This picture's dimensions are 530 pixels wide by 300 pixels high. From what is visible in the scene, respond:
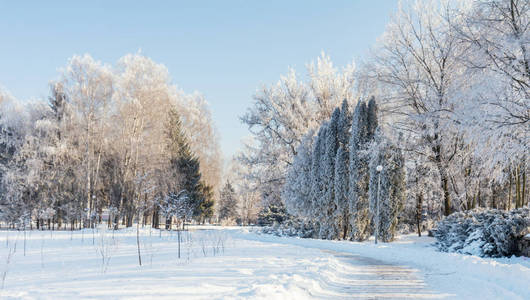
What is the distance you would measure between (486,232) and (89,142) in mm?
22396

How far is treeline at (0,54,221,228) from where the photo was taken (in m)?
23.2

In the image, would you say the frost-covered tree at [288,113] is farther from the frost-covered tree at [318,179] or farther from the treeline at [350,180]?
the frost-covered tree at [318,179]

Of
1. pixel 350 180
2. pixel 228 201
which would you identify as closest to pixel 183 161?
pixel 350 180

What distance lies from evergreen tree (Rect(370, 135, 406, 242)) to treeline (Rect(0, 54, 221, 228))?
37.7ft

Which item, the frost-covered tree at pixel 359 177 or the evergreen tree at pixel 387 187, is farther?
the frost-covered tree at pixel 359 177

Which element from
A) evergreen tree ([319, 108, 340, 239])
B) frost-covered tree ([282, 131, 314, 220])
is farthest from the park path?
frost-covered tree ([282, 131, 314, 220])

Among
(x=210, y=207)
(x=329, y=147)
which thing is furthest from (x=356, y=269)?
(x=210, y=207)

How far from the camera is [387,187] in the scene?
16500 mm

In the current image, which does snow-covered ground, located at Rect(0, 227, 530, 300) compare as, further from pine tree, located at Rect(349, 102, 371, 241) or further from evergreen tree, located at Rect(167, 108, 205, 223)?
evergreen tree, located at Rect(167, 108, 205, 223)

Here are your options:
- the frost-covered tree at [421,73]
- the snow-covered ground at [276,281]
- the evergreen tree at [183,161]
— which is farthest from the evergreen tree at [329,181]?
the evergreen tree at [183,161]

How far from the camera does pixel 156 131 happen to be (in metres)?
25.0

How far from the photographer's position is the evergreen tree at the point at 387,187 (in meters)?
16.2

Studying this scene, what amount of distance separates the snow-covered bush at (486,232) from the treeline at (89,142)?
14949 millimetres

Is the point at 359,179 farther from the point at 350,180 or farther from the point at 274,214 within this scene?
the point at 274,214
